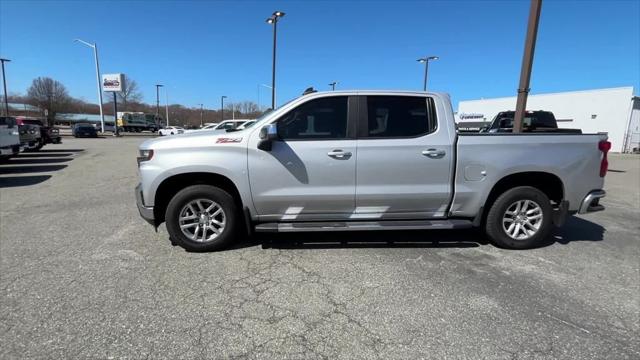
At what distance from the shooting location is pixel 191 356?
2.48 meters

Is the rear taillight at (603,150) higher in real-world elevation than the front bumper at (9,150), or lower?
higher

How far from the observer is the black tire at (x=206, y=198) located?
4.21 metres

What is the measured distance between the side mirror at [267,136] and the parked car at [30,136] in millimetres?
15244

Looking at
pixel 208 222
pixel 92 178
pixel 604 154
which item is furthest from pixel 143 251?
pixel 92 178

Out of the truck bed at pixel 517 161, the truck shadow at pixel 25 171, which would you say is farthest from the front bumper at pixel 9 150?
the truck bed at pixel 517 161

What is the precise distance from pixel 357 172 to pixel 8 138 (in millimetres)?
12475

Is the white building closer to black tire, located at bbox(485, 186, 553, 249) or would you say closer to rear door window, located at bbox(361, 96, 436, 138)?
black tire, located at bbox(485, 186, 553, 249)

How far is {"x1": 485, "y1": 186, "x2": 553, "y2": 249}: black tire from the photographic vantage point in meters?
4.43

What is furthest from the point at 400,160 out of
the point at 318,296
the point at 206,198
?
the point at 206,198

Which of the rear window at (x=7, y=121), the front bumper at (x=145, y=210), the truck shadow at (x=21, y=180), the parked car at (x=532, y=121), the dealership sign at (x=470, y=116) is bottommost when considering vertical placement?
the truck shadow at (x=21, y=180)

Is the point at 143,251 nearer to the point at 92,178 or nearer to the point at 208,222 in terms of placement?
the point at 208,222

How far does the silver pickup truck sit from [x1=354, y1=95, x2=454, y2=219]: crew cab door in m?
0.01

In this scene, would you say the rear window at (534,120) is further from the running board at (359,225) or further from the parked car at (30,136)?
the parked car at (30,136)

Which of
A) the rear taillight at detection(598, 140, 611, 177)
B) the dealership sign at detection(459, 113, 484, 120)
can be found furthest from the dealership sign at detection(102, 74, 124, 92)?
the rear taillight at detection(598, 140, 611, 177)
